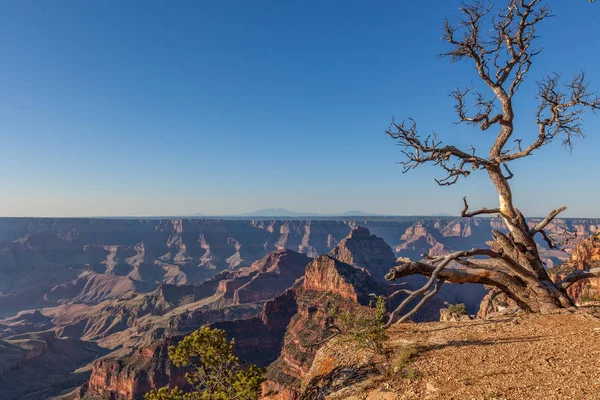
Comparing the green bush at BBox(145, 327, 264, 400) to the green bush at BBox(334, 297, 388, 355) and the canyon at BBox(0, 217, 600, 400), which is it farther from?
the canyon at BBox(0, 217, 600, 400)

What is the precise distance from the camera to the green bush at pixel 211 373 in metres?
12.1

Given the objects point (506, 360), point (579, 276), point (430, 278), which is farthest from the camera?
point (579, 276)

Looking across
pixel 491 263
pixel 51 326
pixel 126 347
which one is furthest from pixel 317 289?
pixel 51 326

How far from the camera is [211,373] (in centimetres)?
1335

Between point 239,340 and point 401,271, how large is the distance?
255ft

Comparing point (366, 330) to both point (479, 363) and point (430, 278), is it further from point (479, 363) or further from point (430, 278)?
point (479, 363)

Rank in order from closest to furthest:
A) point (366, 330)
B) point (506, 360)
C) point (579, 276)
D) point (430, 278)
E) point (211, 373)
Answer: point (506, 360) → point (366, 330) → point (430, 278) → point (579, 276) → point (211, 373)

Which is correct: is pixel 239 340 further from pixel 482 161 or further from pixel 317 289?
pixel 482 161

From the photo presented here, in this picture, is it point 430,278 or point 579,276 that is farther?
point 579,276

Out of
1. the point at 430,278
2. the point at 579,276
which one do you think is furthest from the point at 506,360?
the point at 579,276

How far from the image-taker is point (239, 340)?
79812 mm

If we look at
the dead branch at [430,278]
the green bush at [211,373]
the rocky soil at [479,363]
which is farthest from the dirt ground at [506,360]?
the green bush at [211,373]

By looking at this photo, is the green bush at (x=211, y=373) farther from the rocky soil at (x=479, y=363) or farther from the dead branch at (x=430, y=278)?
the dead branch at (x=430, y=278)

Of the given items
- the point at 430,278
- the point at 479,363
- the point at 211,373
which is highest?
the point at 430,278
